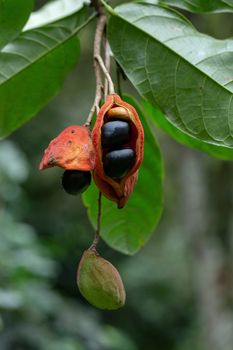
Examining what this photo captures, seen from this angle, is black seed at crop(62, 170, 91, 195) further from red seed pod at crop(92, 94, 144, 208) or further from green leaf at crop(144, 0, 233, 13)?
green leaf at crop(144, 0, 233, 13)

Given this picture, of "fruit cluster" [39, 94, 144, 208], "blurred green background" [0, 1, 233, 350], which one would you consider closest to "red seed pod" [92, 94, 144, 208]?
"fruit cluster" [39, 94, 144, 208]

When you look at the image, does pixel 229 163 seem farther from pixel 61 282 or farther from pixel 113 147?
pixel 113 147

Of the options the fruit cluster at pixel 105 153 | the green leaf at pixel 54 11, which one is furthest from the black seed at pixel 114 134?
the green leaf at pixel 54 11

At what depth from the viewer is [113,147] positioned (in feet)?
2.38

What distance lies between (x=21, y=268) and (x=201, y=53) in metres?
1.98

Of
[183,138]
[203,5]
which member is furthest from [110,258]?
[203,5]

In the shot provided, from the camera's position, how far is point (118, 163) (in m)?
0.70

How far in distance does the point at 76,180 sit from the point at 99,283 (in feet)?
0.38

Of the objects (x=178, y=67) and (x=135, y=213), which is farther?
(x=135, y=213)

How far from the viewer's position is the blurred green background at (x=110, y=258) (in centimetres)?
289

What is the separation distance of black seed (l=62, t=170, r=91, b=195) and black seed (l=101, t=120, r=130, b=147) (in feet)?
0.12

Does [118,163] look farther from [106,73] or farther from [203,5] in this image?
[203,5]

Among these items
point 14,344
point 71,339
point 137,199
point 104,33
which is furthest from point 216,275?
point 104,33

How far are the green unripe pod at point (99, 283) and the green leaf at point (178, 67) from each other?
178 millimetres
